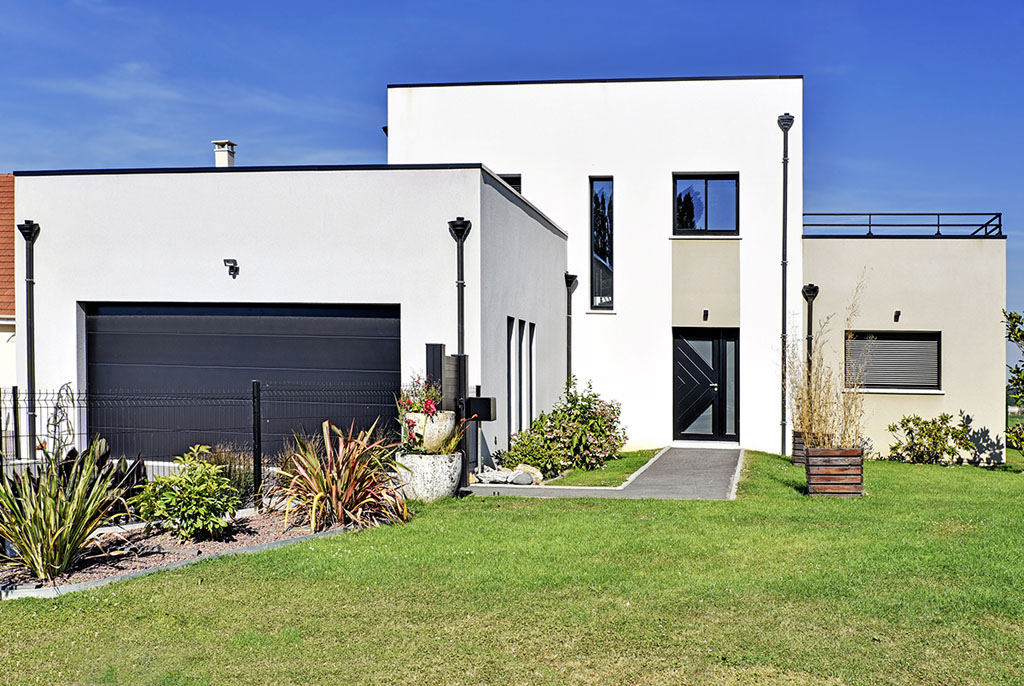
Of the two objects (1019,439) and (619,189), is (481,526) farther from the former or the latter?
(1019,439)

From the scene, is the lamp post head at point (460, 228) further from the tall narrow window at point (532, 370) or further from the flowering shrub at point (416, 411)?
the tall narrow window at point (532, 370)

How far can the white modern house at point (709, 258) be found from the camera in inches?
738

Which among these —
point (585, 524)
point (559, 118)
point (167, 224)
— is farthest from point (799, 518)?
point (559, 118)

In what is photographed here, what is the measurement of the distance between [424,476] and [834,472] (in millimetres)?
4913

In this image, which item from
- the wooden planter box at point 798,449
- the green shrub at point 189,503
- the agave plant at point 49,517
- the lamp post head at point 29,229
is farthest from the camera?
the wooden planter box at point 798,449

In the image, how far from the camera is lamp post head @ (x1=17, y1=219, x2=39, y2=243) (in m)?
13.7

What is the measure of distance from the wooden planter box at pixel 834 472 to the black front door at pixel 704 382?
705 centimetres

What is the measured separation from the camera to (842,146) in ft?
65.5

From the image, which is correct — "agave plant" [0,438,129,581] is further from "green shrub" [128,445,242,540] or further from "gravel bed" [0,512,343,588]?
"green shrub" [128,445,242,540]

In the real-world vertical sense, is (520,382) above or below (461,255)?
below

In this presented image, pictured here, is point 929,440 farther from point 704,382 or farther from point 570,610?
point 570,610

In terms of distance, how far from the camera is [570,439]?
15641 millimetres

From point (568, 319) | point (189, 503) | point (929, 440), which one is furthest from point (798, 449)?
point (189, 503)

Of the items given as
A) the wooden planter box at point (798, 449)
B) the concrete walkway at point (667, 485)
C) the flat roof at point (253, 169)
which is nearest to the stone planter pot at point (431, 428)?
the concrete walkway at point (667, 485)
